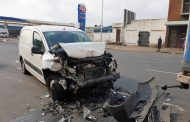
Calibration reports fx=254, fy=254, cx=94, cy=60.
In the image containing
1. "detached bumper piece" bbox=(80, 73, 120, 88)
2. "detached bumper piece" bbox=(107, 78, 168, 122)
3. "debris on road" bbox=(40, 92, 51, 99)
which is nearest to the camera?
"detached bumper piece" bbox=(107, 78, 168, 122)

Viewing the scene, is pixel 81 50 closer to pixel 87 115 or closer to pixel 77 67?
pixel 77 67

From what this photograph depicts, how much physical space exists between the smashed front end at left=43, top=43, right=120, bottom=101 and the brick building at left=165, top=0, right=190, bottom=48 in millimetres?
25568

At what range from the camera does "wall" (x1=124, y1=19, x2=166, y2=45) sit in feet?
118

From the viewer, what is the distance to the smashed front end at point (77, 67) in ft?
19.7

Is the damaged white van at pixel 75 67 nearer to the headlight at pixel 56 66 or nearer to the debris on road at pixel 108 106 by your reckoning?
the headlight at pixel 56 66

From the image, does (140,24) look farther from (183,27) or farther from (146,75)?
(146,75)

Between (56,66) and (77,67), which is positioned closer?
(77,67)

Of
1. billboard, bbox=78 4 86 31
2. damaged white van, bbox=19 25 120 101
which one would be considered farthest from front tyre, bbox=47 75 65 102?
billboard, bbox=78 4 86 31

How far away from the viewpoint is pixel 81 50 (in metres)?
6.27

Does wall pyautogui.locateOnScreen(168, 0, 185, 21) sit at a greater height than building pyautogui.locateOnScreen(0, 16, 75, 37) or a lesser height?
greater

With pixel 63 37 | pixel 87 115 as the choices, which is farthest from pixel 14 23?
pixel 87 115

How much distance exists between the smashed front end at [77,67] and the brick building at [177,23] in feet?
83.9

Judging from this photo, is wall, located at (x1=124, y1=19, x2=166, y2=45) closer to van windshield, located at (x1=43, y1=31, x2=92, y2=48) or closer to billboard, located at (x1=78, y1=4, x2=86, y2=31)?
billboard, located at (x1=78, y1=4, x2=86, y2=31)

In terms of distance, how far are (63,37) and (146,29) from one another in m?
31.7
